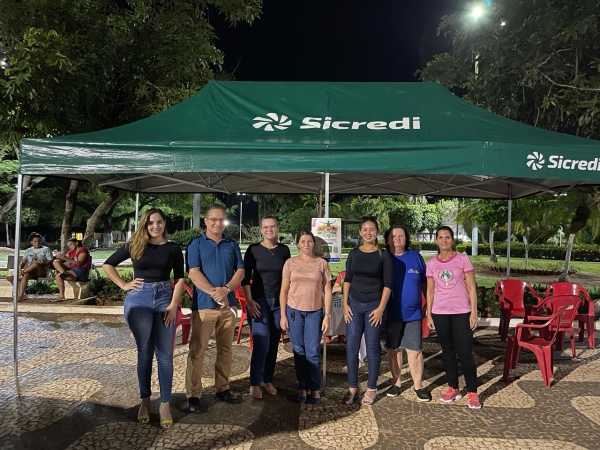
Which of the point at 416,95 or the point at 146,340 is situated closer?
the point at 146,340

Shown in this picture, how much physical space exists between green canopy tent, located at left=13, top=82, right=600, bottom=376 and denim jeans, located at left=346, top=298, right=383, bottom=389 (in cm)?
129

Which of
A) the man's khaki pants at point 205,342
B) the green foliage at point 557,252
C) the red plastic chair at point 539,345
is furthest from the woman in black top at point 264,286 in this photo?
the green foliage at point 557,252

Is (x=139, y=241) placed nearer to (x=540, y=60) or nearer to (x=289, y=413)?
(x=289, y=413)

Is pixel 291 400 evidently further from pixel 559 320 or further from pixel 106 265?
pixel 559 320

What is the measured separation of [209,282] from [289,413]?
54.2 inches

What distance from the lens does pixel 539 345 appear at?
446cm

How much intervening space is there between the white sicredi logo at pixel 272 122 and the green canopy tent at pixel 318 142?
0.01 meters

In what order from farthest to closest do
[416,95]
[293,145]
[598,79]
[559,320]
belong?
[598,79], [416,95], [559,320], [293,145]

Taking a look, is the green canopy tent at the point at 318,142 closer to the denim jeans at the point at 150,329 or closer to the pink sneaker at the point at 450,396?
the denim jeans at the point at 150,329

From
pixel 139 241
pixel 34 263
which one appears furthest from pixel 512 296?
pixel 34 263

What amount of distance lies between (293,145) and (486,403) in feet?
10.2

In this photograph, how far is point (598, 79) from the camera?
678cm

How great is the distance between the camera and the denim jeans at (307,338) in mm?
3797

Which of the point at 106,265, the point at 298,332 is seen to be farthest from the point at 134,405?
the point at 298,332
